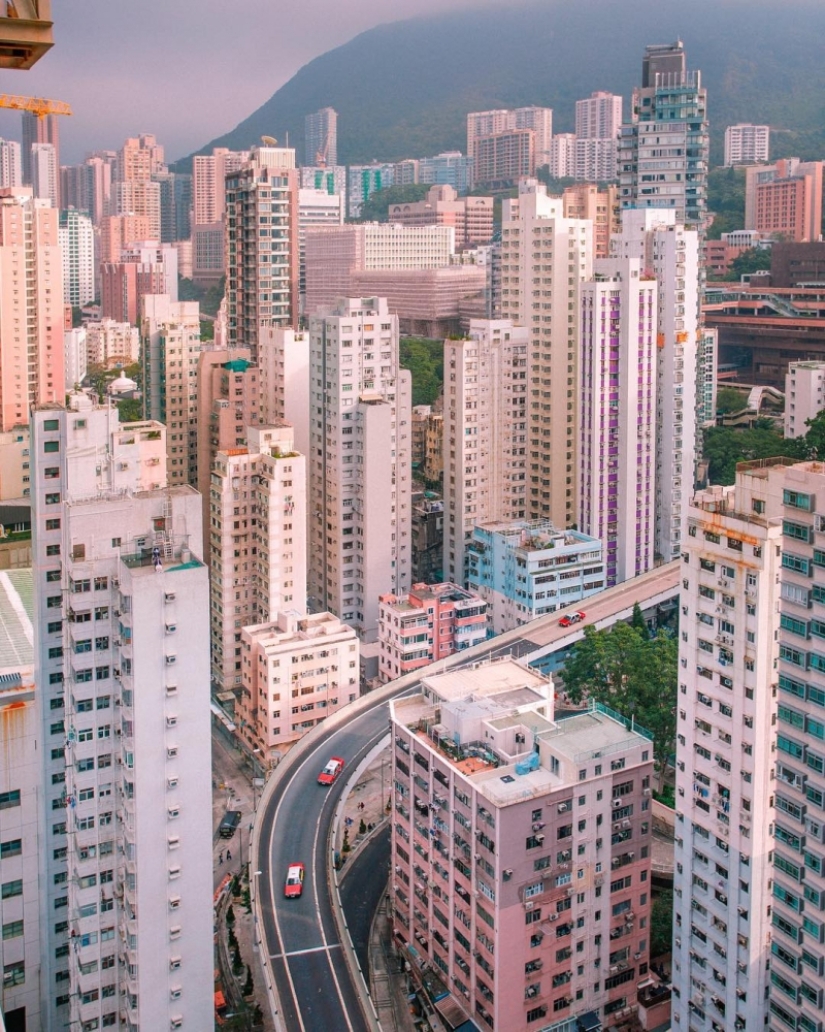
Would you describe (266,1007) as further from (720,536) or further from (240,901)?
(720,536)

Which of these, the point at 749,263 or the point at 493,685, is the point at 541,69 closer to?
the point at 749,263

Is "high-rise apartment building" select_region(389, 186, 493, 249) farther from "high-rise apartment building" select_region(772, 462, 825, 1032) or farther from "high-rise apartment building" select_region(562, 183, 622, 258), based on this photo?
"high-rise apartment building" select_region(772, 462, 825, 1032)

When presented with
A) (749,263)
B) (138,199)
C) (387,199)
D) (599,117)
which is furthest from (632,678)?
(599,117)

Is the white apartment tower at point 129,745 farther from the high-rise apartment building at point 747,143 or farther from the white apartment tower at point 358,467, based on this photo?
the high-rise apartment building at point 747,143

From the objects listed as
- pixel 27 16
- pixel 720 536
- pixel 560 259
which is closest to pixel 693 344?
pixel 560 259

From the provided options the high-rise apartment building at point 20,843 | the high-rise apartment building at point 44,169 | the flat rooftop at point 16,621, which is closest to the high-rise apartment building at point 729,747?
the high-rise apartment building at point 20,843
